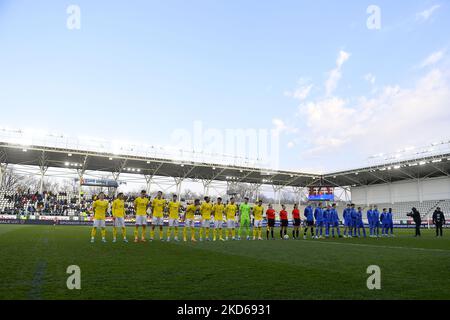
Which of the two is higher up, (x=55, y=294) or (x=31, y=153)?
(x=31, y=153)

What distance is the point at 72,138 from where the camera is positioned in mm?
37188

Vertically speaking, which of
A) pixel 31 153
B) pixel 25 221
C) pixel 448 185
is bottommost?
pixel 25 221

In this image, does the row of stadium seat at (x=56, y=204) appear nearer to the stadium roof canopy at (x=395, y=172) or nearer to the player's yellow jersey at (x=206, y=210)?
the stadium roof canopy at (x=395, y=172)

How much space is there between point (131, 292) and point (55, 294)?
3.30 feet

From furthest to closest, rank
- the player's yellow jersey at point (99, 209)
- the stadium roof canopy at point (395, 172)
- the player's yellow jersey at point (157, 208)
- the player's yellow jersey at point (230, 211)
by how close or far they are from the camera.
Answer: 1. the stadium roof canopy at point (395, 172)
2. the player's yellow jersey at point (230, 211)
3. the player's yellow jersey at point (157, 208)
4. the player's yellow jersey at point (99, 209)

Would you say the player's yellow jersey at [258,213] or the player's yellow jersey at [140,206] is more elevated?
the player's yellow jersey at [140,206]

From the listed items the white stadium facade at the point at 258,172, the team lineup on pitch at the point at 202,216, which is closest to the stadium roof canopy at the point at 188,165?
the white stadium facade at the point at 258,172

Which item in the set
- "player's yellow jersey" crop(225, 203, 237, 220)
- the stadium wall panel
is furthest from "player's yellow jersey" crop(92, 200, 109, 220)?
the stadium wall panel

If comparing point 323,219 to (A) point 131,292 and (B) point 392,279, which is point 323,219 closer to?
(B) point 392,279

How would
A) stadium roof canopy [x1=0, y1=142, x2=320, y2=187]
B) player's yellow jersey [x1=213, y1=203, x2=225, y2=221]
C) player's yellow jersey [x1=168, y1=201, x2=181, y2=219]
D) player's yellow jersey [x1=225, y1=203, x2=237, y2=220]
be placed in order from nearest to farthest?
player's yellow jersey [x1=168, y1=201, x2=181, y2=219] < player's yellow jersey [x1=213, y1=203, x2=225, y2=221] < player's yellow jersey [x1=225, y1=203, x2=237, y2=220] < stadium roof canopy [x1=0, y1=142, x2=320, y2=187]

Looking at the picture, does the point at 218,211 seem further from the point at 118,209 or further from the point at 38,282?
the point at 38,282

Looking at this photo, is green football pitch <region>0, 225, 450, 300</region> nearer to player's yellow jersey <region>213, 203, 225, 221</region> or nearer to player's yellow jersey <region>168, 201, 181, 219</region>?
player's yellow jersey <region>168, 201, 181, 219</region>
